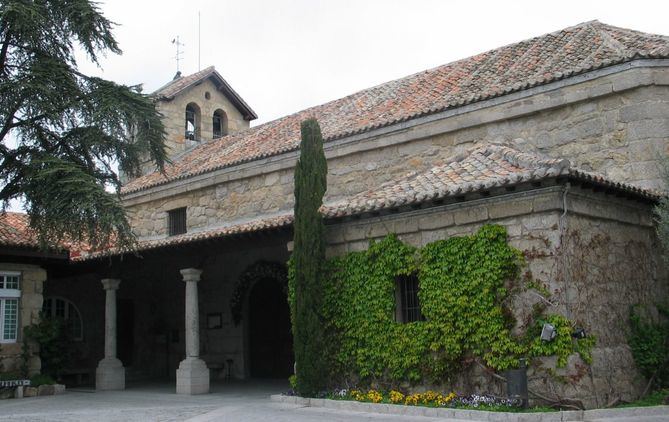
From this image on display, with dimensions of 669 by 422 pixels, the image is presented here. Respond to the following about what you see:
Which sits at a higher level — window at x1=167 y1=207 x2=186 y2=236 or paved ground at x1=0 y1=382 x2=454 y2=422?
window at x1=167 y1=207 x2=186 y2=236

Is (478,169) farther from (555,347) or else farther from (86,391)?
(86,391)

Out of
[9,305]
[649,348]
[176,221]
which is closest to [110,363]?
[9,305]

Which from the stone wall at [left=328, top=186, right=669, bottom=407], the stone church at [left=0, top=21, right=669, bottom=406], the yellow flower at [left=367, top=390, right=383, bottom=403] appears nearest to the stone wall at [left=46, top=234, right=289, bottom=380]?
the stone church at [left=0, top=21, right=669, bottom=406]

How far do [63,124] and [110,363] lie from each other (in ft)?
18.7

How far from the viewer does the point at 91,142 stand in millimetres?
14750

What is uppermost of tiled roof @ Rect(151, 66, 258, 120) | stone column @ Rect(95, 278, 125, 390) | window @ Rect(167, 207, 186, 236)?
tiled roof @ Rect(151, 66, 258, 120)

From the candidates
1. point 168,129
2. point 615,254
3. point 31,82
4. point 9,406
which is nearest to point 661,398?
point 615,254

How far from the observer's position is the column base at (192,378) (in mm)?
14320

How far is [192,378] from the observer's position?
1433 centimetres

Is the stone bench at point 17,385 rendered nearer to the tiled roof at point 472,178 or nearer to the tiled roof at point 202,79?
the tiled roof at point 472,178

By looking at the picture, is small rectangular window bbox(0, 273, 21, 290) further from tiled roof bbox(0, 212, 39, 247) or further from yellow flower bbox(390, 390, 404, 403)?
yellow flower bbox(390, 390, 404, 403)

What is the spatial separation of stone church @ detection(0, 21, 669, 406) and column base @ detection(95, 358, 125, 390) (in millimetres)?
34

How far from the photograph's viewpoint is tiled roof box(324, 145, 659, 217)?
9352mm

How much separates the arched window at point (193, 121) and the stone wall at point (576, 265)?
14273mm
